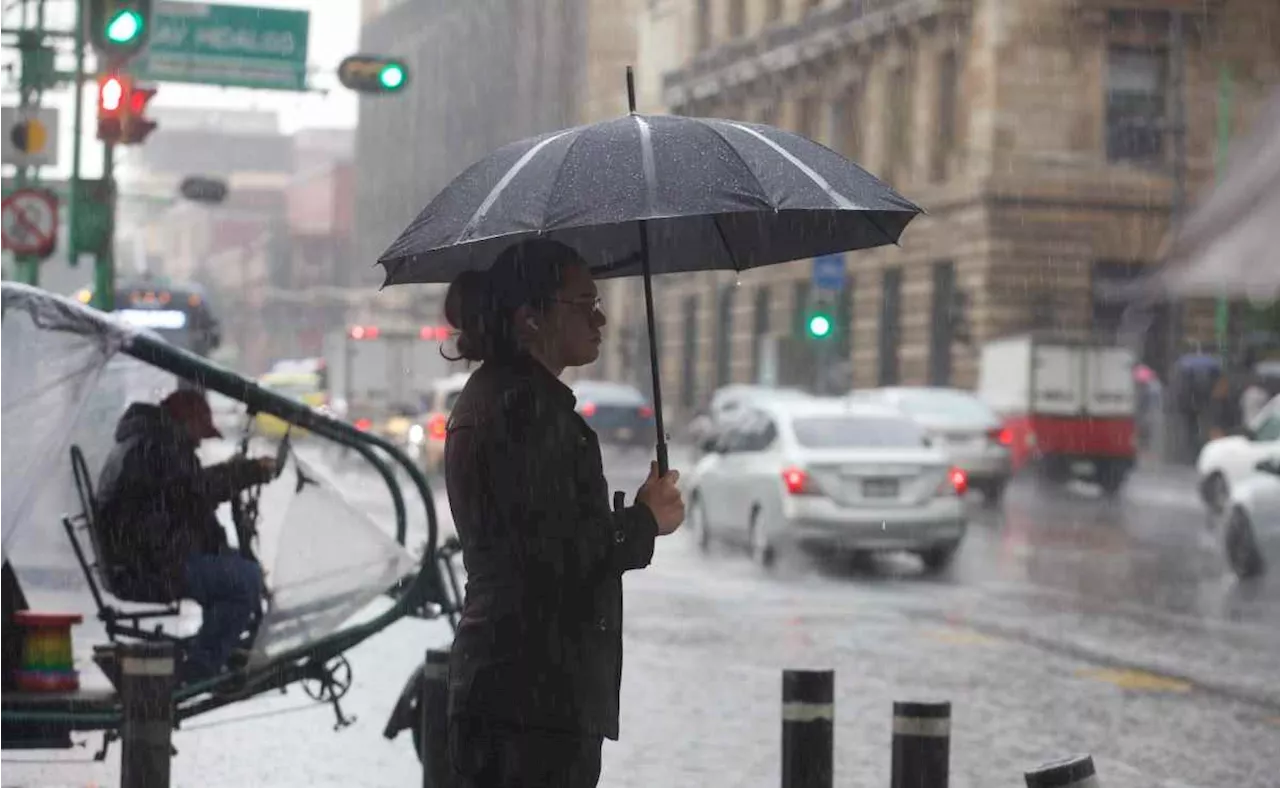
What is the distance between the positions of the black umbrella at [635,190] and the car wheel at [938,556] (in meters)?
14.2

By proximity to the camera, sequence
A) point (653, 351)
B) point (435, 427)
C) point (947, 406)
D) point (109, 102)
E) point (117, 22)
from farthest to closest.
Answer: point (435, 427), point (947, 406), point (109, 102), point (117, 22), point (653, 351)

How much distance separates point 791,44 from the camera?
183ft

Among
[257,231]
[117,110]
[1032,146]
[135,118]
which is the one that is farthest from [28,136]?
[257,231]

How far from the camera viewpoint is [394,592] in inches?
351

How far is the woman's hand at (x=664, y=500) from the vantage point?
4621 mm

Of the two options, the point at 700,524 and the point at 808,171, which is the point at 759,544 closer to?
the point at 700,524

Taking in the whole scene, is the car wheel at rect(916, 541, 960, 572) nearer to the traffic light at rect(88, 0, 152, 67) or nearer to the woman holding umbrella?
the traffic light at rect(88, 0, 152, 67)

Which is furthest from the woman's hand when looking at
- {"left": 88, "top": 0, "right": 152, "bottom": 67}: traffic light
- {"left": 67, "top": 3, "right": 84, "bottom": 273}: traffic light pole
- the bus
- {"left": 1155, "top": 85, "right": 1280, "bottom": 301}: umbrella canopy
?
the bus

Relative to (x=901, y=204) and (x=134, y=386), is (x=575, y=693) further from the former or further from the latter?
(x=134, y=386)

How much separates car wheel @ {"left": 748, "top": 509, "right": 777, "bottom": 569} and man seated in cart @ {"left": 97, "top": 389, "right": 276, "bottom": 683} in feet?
38.2

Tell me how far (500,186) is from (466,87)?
323 feet

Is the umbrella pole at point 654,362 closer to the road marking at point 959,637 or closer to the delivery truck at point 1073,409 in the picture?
the road marking at point 959,637

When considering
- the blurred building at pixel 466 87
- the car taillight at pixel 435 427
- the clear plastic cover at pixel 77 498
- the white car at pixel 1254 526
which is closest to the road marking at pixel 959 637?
the white car at pixel 1254 526

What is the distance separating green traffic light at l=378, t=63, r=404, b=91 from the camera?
86.5 ft
